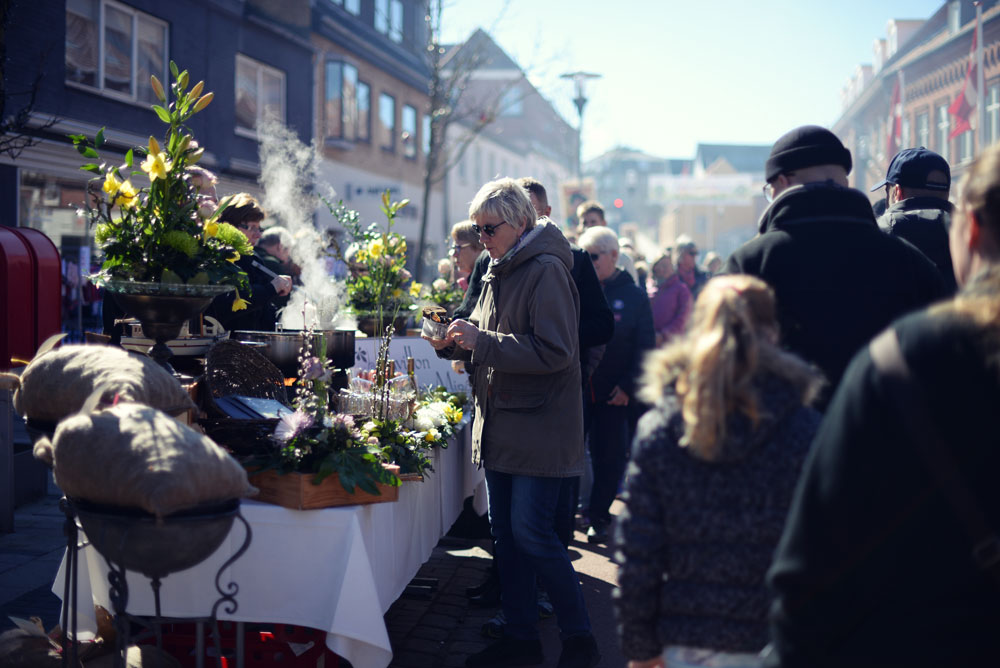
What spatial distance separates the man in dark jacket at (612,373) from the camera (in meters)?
6.45

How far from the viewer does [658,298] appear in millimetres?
9609

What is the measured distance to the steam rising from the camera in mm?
5324

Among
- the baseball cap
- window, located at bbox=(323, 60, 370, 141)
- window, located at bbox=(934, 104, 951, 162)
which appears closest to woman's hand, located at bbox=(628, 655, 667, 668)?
the baseball cap

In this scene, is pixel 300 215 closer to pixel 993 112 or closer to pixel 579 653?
pixel 579 653

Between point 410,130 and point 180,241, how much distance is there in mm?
27197

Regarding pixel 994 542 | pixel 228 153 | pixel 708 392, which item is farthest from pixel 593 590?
pixel 228 153

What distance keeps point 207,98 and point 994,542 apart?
10.1ft

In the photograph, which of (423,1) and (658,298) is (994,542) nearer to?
(658,298)

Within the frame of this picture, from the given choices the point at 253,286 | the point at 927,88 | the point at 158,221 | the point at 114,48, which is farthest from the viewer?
the point at 927,88

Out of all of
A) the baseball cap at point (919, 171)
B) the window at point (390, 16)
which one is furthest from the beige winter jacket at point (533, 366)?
the window at point (390, 16)

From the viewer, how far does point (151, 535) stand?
2564mm

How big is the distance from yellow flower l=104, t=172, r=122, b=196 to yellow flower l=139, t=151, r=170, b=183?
106mm

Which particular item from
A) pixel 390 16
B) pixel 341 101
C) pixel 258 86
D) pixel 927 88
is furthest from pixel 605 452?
pixel 927 88

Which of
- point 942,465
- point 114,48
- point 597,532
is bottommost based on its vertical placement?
point 597,532
